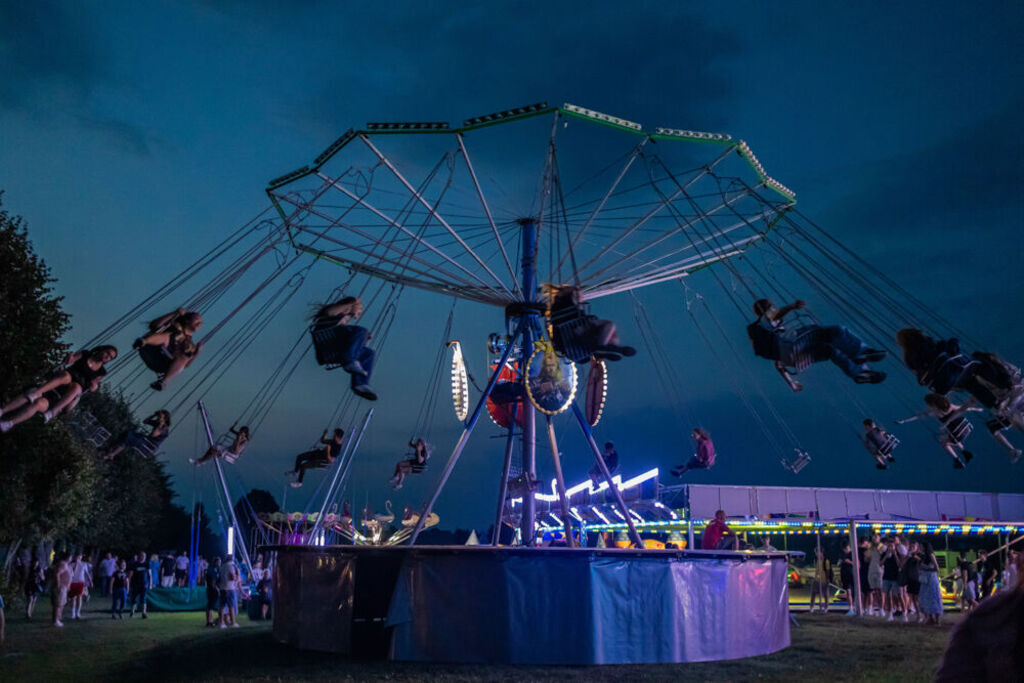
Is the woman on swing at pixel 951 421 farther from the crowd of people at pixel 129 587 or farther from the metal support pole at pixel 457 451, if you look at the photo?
the crowd of people at pixel 129 587

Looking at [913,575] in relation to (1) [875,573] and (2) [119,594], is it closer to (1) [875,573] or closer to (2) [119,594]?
(1) [875,573]

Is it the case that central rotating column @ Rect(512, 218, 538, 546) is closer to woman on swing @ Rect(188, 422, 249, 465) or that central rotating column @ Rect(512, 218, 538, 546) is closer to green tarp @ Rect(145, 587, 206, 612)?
woman on swing @ Rect(188, 422, 249, 465)

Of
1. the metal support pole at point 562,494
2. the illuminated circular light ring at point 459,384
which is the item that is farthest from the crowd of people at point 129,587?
the metal support pole at point 562,494

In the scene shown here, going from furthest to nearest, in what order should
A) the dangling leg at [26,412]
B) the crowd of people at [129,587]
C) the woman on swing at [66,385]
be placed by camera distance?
the crowd of people at [129,587]
the woman on swing at [66,385]
the dangling leg at [26,412]

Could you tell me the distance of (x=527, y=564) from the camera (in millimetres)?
12375

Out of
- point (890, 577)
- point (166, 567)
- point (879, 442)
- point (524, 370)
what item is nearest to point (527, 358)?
point (524, 370)

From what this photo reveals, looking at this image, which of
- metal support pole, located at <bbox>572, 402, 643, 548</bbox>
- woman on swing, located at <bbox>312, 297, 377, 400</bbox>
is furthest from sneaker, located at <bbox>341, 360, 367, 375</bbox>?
metal support pole, located at <bbox>572, 402, 643, 548</bbox>

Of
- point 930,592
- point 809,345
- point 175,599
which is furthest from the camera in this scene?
point 175,599

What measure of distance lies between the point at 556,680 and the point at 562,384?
24.1ft

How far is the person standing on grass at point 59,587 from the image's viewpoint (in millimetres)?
19962

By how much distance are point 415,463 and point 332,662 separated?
6.94 metres

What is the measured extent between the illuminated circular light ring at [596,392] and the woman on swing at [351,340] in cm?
820

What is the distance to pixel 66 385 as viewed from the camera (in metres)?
11.0

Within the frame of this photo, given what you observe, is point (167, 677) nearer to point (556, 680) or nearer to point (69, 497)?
point (556, 680)
